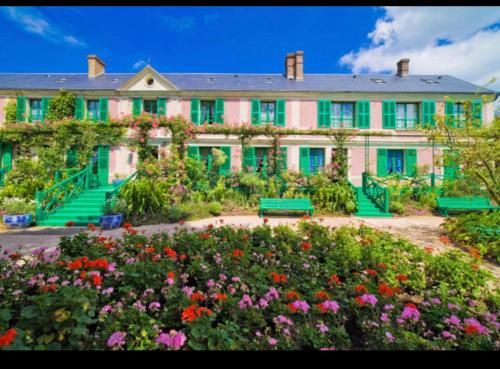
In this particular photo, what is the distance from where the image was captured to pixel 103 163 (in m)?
12.1

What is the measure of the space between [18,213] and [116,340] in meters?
7.64

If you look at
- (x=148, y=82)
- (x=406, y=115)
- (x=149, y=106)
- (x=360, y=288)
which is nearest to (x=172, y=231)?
(x=360, y=288)

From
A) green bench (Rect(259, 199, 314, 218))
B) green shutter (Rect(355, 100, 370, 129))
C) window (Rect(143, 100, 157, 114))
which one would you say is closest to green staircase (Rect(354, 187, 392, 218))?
green bench (Rect(259, 199, 314, 218))

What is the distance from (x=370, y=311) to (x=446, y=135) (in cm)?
504

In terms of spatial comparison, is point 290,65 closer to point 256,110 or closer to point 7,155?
point 256,110

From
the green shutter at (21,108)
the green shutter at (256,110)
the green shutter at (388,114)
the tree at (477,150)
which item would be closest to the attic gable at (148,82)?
the green shutter at (256,110)

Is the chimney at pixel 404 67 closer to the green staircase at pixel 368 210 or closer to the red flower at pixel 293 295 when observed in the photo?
the green staircase at pixel 368 210

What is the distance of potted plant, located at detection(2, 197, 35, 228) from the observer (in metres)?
5.99

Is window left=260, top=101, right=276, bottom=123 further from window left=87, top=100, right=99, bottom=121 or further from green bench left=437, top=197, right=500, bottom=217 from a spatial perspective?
window left=87, top=100, right=99, bottom=121

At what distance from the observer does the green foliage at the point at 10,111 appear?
12.3 metres

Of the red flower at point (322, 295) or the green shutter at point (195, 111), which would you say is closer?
the red flower at point (322, 295)

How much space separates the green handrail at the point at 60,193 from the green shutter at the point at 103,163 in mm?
3633

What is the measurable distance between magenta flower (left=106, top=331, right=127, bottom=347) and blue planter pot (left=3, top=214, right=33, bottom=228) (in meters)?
7.12
